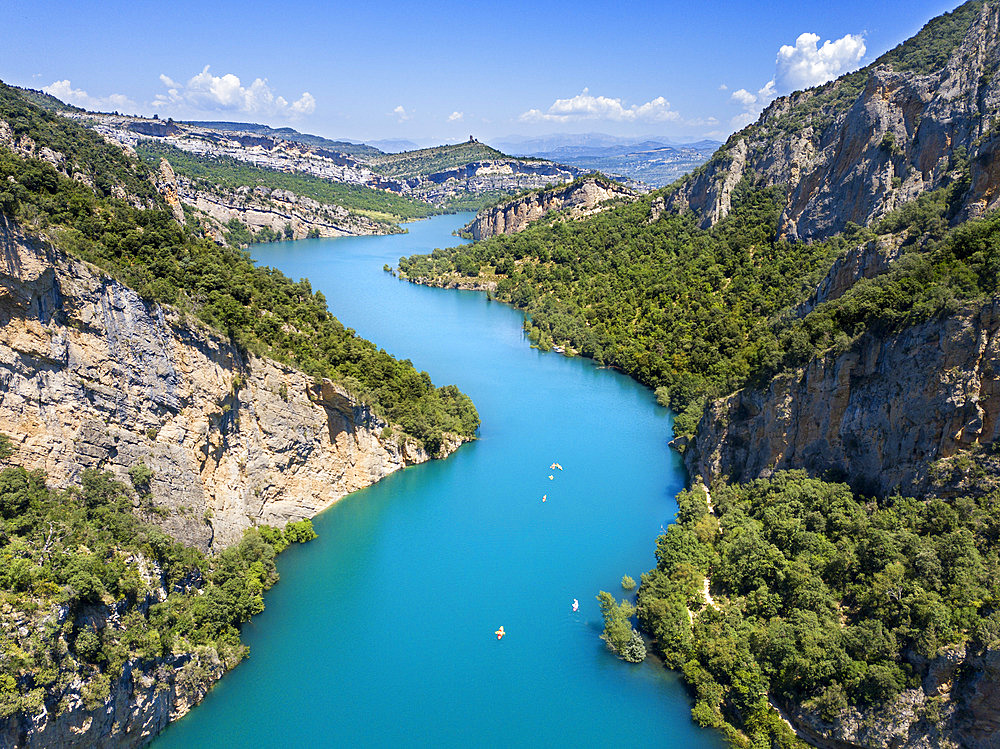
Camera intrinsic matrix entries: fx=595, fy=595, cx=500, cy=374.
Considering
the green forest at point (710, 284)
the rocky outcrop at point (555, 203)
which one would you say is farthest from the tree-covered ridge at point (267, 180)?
the green forest at point (710, 284)

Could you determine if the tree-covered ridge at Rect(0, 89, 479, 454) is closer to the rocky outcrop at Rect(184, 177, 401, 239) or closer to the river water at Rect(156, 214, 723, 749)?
the river water at Rect(156, 214, 723, 749)

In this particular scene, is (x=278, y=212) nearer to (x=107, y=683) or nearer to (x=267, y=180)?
(x=267, y=180)

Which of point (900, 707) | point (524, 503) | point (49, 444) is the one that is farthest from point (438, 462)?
point (900, 707)

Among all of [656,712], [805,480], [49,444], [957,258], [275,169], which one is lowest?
[656,712]

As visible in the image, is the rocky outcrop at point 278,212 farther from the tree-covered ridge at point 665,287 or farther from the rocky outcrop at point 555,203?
the tree-covered ridge at point 665,287

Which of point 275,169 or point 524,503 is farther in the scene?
point 275,169

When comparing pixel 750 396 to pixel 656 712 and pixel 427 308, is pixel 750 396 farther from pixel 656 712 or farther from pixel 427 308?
pixel 427 308

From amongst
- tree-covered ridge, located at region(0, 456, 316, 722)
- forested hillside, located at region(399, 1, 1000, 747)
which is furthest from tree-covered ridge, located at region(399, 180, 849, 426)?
tree-covered ridge, located at region(0, 456, 316, 722)
